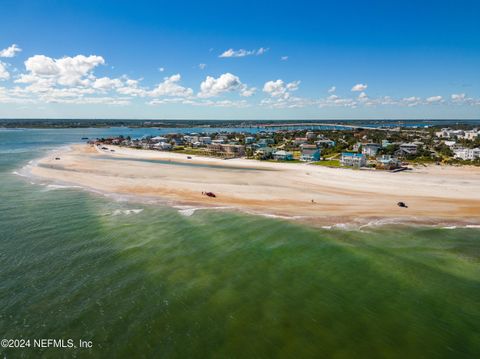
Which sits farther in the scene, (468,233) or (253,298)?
(468,233)

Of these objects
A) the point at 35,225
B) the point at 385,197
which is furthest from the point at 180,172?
the point at 385,197

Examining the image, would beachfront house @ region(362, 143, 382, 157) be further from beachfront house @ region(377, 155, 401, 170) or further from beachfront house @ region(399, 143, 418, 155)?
beachfront house @ region(377, 155, 401, 170)

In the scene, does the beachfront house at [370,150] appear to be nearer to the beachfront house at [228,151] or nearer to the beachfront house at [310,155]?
the beachfront house at [310,155]

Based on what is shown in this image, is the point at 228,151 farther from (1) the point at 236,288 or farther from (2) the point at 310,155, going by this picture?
(1) the point at 236,288

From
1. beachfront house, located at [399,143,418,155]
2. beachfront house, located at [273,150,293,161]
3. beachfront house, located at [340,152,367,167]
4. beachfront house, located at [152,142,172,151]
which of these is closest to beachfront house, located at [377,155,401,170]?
beachfront house, located at [340,152,367,167]

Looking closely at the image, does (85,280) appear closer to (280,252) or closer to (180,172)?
(280,252)

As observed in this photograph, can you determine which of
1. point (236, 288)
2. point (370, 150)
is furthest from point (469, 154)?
point (236, 288)
